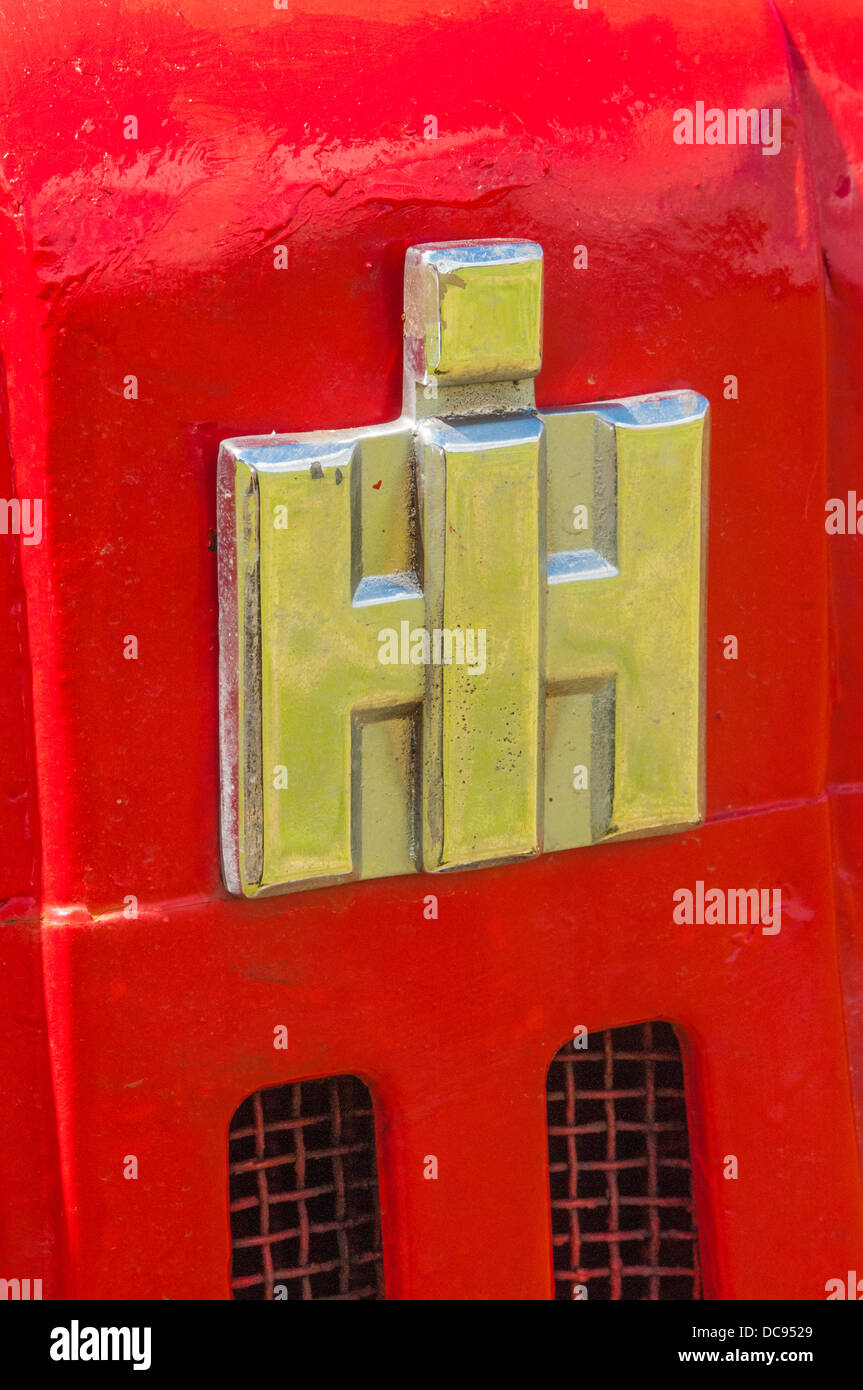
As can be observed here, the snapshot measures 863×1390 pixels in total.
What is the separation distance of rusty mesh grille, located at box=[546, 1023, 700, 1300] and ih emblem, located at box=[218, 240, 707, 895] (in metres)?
0.28

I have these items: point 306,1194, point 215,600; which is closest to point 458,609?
point 215,600

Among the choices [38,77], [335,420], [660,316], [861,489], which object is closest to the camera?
[38,77]

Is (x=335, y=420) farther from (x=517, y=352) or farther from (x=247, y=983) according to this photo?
(x=247, y=983)

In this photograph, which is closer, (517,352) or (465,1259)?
(517,352)

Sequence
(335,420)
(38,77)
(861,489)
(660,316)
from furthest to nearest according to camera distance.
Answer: (861,489) → (660,316) → (335,420) → (38,77)

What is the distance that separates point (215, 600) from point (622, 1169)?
77 cm

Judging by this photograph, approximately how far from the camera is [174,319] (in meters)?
1.53

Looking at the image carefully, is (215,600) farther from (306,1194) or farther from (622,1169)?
(622,1169)

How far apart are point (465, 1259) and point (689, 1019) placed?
33 cm

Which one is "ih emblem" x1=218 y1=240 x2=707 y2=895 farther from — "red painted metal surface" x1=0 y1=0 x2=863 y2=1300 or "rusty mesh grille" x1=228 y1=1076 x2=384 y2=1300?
"rusty mesh grille" x1=228 y1=1076 x2=384 y2=1300

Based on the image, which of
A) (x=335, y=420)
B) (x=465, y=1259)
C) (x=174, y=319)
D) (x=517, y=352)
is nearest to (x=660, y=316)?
(x=517, y=352)

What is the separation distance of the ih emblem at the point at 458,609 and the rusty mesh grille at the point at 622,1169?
0.93ft

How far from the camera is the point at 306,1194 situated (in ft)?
5.75
